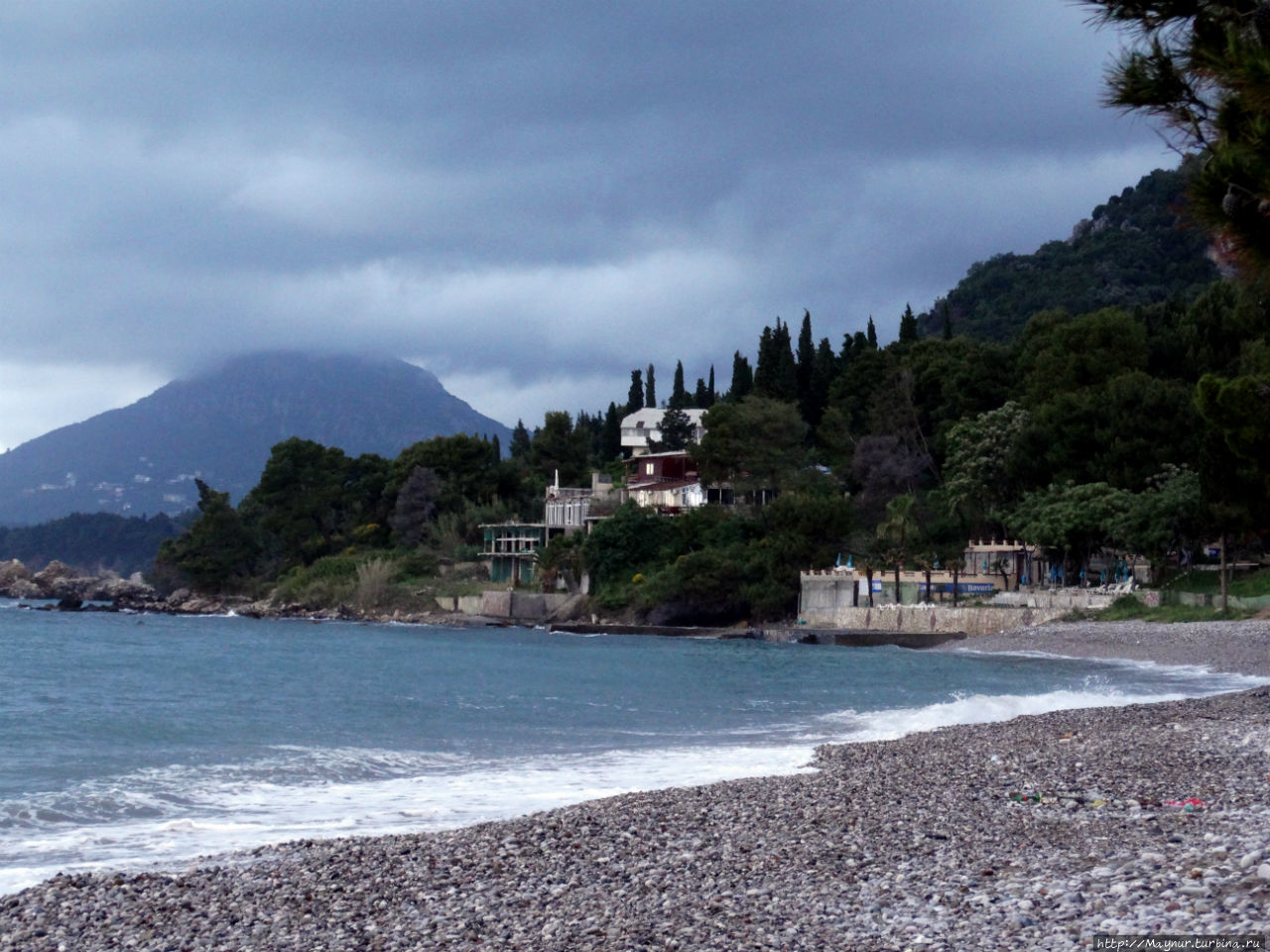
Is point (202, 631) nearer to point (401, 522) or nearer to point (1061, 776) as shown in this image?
point (401, 522)

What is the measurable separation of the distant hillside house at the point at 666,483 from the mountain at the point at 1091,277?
6766 centimetres

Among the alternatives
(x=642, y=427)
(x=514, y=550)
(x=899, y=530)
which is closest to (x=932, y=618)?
(x=899, y=530)

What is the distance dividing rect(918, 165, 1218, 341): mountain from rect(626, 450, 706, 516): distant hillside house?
67.7 metres

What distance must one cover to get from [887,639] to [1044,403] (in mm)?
18759

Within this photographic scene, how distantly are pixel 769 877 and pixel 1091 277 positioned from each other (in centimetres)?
18031

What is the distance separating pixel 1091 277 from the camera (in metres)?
176

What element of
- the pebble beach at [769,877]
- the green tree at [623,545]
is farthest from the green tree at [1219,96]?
the green tree at [623,545]

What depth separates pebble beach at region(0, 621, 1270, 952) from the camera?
7547 millimetres

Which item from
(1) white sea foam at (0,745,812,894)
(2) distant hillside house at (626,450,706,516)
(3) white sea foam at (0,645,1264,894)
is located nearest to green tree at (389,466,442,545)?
(2) distant hillside house at (626,450,706,516)

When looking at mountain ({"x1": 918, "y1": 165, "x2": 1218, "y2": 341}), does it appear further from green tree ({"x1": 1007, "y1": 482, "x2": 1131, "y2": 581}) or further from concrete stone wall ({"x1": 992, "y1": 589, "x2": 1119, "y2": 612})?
concrete stone wall ({"x1": 992, "y1": 589, "x2": 1119, "y2": 612})

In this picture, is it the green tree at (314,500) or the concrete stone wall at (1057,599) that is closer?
the concrete stone wall at (1057,599)

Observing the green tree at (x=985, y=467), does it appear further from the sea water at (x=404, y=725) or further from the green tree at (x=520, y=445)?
the green tree at (x=520, y=445)

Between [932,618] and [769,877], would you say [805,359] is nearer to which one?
[932,618]

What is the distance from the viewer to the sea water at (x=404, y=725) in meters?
14.3
